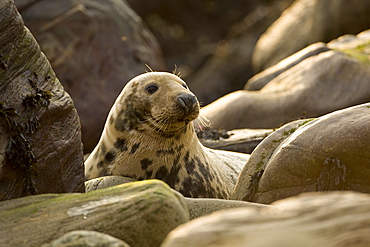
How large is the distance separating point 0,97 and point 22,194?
0.66m

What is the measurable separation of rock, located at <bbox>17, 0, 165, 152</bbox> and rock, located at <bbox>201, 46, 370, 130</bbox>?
189 cm

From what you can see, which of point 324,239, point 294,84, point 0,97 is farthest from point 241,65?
point 324,239

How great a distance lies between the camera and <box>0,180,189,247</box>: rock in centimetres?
372

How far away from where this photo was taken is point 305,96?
10734 millimetres

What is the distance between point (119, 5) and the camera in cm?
1304

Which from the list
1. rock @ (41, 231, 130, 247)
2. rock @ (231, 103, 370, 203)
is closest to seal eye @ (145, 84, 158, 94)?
rock @ (231, 103, 370, 203)

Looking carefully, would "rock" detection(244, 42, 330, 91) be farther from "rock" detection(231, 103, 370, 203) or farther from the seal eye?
"rock" detection(231, 103, 370, 203)

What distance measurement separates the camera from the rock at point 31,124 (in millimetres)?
4770

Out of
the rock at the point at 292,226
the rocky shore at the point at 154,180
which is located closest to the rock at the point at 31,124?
the rocky shore at the point at 154,180

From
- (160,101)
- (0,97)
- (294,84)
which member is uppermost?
(0,97)

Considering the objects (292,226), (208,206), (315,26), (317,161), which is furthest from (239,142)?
(315,26)

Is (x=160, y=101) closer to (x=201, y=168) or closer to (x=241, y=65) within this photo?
(x=201, y=168)

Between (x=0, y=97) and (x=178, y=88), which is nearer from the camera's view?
(x=0, y=97)

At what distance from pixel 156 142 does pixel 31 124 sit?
1.73 meters
